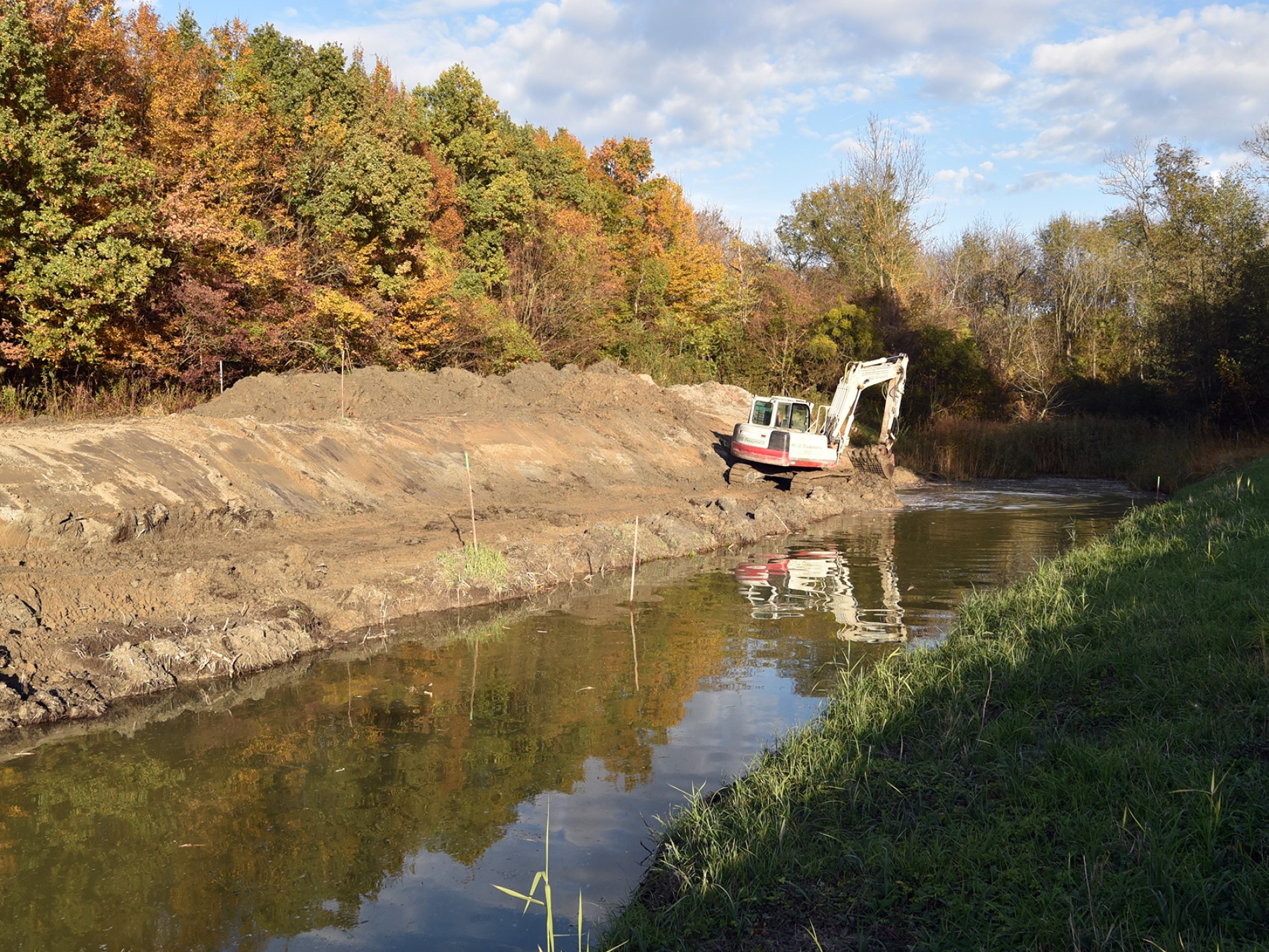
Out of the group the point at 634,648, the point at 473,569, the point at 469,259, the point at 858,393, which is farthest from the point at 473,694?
the point at 469,259

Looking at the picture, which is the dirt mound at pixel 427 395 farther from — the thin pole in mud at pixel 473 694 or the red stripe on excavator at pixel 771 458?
the thin pole in mud at pixel 473 694

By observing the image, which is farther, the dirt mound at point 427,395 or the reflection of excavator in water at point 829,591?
the dirt mound at point 427,395

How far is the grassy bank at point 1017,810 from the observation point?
458 cm

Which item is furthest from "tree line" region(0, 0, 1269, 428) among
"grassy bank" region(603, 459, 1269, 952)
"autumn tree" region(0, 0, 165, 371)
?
"grassy bank" region(603, 459, 1269, 952)

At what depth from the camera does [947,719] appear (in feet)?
23.5

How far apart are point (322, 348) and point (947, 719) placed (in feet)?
78.6

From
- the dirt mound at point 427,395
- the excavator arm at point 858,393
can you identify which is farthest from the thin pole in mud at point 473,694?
the excavator arm at point 858,393

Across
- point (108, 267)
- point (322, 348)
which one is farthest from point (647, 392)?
point (108, 267)

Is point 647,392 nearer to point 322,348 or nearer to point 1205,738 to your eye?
point 322,348

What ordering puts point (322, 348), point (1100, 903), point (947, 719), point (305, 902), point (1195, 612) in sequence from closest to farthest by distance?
point (1100, 903) → point (305, 902) → point (947, 719) → point (1195, 612) → point (322, 348)

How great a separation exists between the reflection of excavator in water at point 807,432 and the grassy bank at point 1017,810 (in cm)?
1671

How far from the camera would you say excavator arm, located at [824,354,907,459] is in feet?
90.2

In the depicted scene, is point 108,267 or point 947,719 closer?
point 947,719

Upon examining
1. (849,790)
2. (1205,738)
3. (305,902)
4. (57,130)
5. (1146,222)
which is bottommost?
(305,902)
